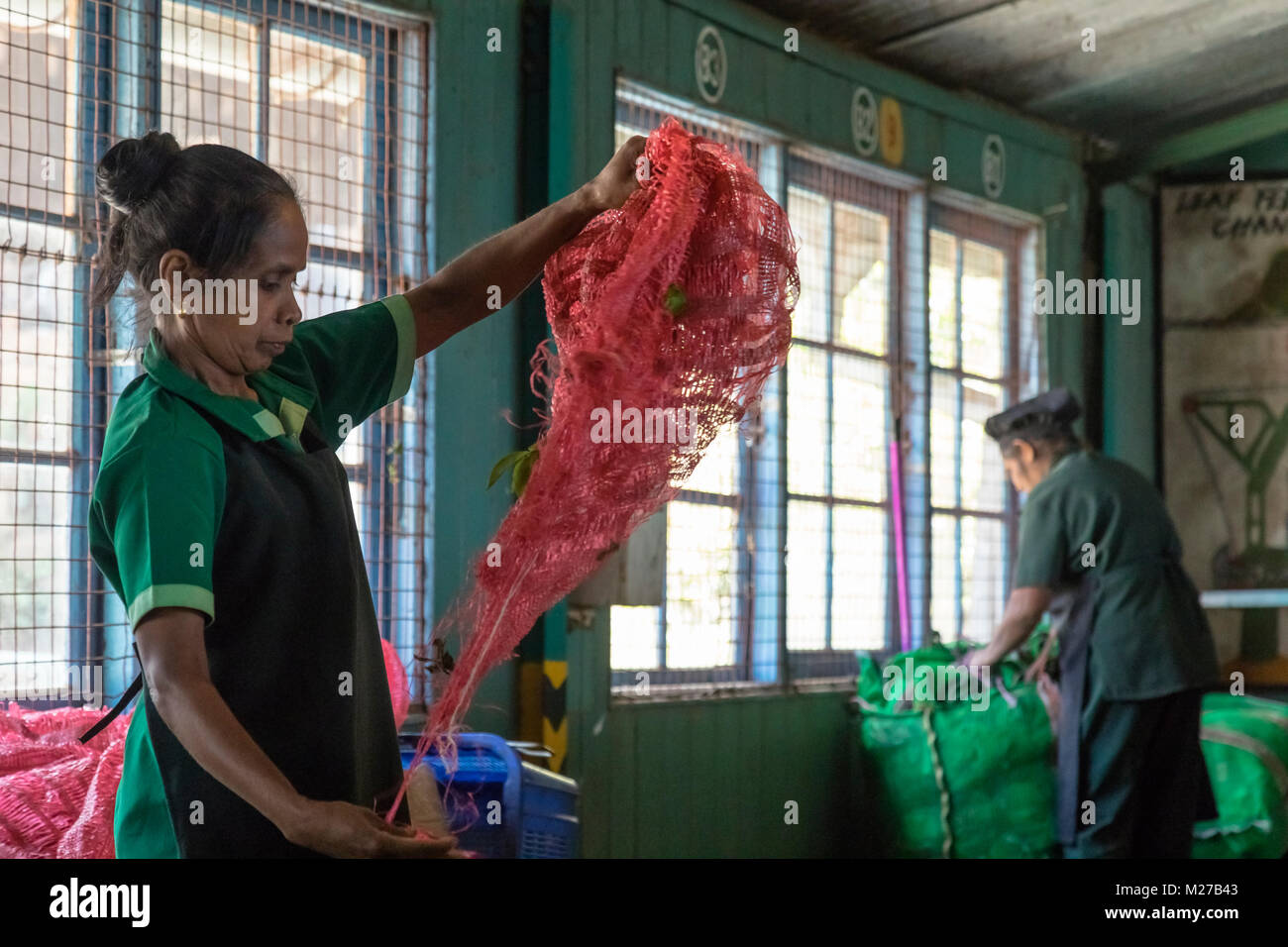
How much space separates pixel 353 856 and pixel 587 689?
2.87m

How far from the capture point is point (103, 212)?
9.55 ft

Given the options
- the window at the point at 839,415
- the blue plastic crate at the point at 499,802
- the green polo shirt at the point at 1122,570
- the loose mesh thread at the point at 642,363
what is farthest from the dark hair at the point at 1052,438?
the loose mesh thread at the point at 642,363

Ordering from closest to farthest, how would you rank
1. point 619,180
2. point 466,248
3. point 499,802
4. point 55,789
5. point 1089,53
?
point 619,180
point 55,789
point 499,802
point 466,248
point 1089,53

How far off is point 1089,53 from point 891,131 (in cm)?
101

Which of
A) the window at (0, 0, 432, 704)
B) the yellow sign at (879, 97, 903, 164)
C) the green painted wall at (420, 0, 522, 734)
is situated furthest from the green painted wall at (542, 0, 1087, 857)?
the window at (0, 0, 432, 704)

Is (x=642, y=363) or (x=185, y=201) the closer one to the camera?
(x=185, y=201)

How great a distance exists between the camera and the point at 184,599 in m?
1.22

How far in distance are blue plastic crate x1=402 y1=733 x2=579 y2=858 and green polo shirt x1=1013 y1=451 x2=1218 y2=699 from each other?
1918mm

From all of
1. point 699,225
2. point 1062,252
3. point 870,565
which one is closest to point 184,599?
point 699,225

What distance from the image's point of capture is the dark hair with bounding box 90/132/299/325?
4.48ft

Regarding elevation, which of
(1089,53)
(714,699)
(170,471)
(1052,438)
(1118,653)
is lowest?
(714,699)

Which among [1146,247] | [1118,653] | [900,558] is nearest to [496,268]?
[1118,653]

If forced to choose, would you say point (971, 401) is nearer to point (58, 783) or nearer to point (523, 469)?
point (58, 783)
